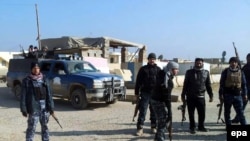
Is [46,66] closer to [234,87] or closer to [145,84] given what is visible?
[145,84]

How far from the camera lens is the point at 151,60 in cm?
837

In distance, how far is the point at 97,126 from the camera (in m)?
9.88

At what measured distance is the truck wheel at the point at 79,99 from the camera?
1348 centimetres

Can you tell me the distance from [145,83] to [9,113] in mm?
6040

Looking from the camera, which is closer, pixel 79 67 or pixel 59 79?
pixel 59 79

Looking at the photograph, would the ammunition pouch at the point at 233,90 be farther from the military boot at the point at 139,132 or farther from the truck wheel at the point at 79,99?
the truck wheel at the point at 79,99

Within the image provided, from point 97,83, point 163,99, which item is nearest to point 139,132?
point 163,99

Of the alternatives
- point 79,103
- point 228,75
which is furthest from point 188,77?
point 79,103

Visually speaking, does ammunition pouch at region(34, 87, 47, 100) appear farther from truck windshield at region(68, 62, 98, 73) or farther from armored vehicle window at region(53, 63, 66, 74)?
armored vehicle window at region(53, 63, 66, 74)

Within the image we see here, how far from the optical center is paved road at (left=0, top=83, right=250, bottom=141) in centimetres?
848

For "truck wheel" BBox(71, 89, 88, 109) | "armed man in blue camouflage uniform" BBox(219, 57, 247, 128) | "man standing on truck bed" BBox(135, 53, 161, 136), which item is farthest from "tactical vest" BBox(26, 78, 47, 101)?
"truck wheel" BBox(71, 89, 88, 109)

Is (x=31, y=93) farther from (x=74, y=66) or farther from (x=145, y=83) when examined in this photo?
(x=74, y=66)

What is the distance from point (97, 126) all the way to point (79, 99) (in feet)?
12.6

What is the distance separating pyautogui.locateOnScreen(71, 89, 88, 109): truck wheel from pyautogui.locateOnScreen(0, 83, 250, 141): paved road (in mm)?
238
